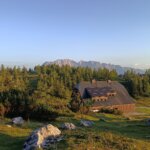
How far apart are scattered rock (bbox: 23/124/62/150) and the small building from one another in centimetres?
7131

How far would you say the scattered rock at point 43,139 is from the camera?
20472mm

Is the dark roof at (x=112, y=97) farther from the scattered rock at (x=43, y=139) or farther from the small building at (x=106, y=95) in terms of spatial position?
the scattered rock at (x=43, y=139)

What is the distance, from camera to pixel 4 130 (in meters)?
30.6

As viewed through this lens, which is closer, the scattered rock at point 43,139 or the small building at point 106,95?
the scattered rock at point 43,139

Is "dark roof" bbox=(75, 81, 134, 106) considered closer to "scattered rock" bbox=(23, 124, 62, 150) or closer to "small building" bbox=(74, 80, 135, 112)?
"small building" bbox=(74, 80, 135, 112)

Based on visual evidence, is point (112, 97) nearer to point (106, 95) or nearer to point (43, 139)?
point (106, 95)

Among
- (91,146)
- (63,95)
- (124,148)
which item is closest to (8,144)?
(91,146)

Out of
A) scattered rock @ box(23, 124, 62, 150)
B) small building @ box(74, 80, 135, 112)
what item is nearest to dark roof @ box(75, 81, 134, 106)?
small building @ box(74, 80, 135, 112)

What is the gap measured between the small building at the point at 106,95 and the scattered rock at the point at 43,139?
71.3 meters

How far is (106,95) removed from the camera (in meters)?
101

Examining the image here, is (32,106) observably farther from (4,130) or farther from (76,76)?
(76,76)

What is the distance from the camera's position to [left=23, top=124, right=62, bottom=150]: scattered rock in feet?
67.2

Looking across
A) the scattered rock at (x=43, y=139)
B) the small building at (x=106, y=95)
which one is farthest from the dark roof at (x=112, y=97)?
the scattered rock at (x=43, y=139)

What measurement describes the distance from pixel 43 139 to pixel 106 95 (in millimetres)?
80188
